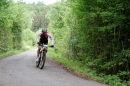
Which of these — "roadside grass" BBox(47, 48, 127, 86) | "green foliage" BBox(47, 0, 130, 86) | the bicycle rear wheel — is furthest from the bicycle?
"green foliage" BBox(47, 0, 130, 86)

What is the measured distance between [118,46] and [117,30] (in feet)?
3.21

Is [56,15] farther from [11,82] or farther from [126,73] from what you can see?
[11,82]

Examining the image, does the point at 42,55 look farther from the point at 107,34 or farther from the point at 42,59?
the point at 107,34

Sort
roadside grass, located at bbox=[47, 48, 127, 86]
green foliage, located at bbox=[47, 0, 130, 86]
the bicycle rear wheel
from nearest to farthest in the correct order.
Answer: roadside grass, located at bbox=[47, 48, 127, 86] → green foliage, located at bbox=[47, 0, 130, 86] → the bicycle rear wheel

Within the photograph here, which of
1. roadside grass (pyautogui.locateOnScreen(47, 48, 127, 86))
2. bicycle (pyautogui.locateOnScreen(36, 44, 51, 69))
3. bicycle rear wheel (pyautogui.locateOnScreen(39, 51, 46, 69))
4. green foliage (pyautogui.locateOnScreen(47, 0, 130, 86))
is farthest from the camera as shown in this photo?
bicycle rear wheel (pyautogui.locateOnScreen(39, 51, 46, 69))

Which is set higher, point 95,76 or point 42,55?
point 42,55

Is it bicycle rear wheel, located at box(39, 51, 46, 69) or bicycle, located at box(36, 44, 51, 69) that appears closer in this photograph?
bicycle, located at box(36, 44, 51, 69)

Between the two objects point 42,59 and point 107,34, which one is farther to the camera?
point 107,34

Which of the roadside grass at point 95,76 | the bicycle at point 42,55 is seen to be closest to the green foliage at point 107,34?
the roadside grass at point 95,76

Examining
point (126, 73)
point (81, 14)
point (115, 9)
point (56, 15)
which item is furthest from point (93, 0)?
point (56, 15)

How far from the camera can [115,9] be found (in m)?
11.0

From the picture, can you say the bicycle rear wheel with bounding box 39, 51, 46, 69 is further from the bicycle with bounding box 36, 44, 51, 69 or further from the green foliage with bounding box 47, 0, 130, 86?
the green foliage with bounding box 47, 0, 130, 86

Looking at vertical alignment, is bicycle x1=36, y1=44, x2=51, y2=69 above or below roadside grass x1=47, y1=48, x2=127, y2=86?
above

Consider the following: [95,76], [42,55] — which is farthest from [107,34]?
[42,55]
